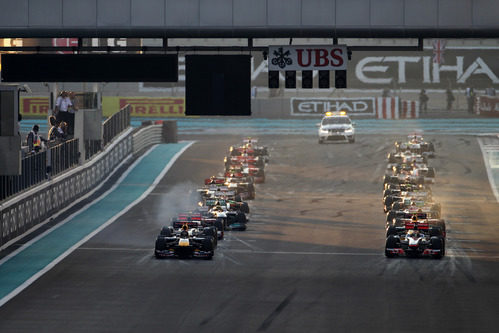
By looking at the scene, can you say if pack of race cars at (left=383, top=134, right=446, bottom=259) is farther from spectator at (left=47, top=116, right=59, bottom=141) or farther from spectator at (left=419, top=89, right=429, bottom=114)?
spectator at (left=419, top=89, right=429, bottom=114)

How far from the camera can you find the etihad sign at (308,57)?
2531 cm

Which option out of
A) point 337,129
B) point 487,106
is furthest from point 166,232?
point 487,106

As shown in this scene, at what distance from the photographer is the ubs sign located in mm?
73125

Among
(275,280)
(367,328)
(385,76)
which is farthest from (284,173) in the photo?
(385,76)

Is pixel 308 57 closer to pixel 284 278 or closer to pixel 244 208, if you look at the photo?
pixel 284 278

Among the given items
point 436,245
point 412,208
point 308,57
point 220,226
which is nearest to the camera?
point 308,57

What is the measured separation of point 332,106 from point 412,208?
4196 centimetres

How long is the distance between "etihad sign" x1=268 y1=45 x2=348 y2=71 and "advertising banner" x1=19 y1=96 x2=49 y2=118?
49.8 m

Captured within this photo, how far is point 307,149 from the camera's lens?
5284 centimetres

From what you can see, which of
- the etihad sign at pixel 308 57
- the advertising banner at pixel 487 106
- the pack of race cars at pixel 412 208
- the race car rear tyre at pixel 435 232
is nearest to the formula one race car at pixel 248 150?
the pack of race cars at pixel 412 208

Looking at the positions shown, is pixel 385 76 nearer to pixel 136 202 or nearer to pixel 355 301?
pixel 136 202

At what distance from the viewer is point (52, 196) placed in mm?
34750

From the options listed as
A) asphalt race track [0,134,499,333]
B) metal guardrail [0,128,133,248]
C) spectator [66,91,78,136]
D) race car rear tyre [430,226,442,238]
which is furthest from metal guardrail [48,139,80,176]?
race car rear tyre [430,226,442,238]

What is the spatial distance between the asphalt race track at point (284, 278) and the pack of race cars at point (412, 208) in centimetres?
44
